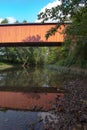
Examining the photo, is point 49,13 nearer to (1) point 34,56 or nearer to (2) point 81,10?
(2) point 81,10

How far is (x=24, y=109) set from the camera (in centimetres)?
904

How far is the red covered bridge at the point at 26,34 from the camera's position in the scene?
1442 inches

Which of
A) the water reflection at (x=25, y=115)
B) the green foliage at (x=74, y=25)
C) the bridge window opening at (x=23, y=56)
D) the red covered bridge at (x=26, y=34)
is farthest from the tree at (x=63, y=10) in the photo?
the bridge window opening at (x=23, y=56)

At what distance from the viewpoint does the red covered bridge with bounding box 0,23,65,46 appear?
120 feet

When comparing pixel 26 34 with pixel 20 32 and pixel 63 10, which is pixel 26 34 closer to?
pixel 20 32

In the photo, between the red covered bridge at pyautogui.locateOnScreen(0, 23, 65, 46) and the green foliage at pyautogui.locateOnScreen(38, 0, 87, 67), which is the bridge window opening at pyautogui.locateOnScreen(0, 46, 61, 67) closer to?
the green foliage at pyautogui.locateOnScreen(38, 0, 87, 67)

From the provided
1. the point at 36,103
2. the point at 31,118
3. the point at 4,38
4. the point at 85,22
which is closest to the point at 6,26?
the point at 4,38

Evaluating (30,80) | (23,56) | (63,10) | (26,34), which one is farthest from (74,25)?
(23,56)

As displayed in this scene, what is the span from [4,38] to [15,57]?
106 ft

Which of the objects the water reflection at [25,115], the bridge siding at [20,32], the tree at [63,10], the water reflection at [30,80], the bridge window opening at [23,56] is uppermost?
the tree at [63,10]

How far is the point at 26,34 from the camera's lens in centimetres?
3750

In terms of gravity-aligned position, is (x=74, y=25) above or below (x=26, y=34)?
above

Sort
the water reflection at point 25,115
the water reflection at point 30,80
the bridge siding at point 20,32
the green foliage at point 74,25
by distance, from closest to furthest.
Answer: the water reflection at point 25,115, the green foliage at point 74,25, the water reflection at point 30,80, the bridge siding at point 20,32

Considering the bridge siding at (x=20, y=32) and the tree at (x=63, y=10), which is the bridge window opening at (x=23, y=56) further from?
the tree at (x=63, y=10)
